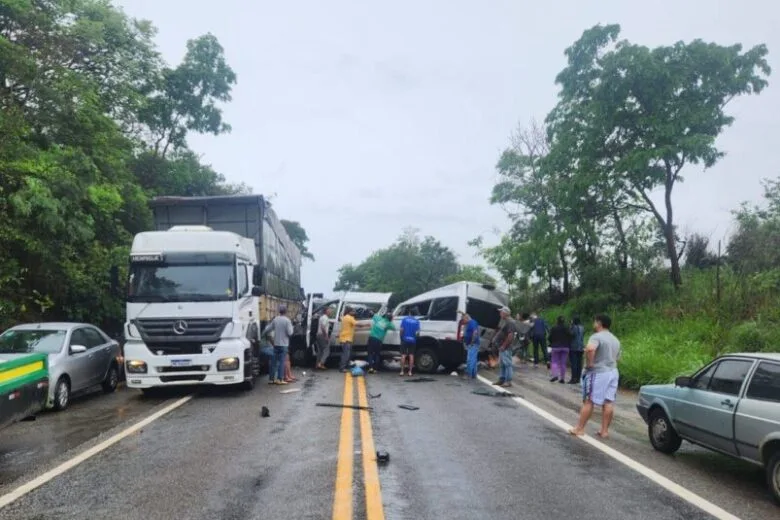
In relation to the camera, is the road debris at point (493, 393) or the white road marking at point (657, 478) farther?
the road debris at point (493, 393)

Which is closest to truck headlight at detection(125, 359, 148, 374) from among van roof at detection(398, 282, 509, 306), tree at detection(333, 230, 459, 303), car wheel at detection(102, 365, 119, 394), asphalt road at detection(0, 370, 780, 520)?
asphalt road at detection(0, 370, 780, 520)

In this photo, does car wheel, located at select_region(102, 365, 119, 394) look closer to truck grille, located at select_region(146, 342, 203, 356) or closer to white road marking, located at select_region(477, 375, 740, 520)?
truck grille, located at select_region(146, 342, 203, 356)

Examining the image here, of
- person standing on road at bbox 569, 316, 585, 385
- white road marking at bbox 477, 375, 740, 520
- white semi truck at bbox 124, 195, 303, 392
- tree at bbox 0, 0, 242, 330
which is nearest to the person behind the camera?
white road marking at bbox 477, 375, 740, 520

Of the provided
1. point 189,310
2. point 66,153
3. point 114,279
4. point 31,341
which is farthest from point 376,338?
point 66,153

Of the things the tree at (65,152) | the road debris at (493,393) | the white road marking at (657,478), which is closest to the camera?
the white road marking at (657,478)

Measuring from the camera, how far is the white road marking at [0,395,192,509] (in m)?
5.63

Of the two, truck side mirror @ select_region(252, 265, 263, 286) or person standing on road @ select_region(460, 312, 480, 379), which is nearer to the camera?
truck side mirror @ select_region(252, 265, 263, 286)

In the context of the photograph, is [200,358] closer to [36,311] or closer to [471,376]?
[471,376]

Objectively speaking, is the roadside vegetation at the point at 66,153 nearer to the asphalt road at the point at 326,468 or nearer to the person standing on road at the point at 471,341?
the asphalt road at the point at 326,468

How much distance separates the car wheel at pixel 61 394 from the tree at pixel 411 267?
55.3 m

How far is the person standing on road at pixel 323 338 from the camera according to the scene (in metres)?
16.5

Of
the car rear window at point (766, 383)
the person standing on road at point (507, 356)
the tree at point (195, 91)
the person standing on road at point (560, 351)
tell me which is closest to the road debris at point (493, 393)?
the person standing on road at point (507, 356)

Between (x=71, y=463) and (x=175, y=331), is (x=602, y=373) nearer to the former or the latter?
(x=71, y=463)

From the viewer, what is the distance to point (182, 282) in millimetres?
12023
